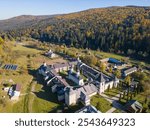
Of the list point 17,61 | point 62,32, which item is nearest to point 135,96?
point 17,61

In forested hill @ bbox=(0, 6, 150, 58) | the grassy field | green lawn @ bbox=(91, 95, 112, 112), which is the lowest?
green lawn @ bbox=(91, 95, 112, 112)

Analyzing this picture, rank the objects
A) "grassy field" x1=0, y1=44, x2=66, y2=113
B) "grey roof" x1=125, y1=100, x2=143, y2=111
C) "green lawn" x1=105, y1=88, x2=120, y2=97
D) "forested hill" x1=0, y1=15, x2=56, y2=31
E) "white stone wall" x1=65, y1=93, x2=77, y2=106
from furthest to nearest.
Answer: "forested hill" x1=0, y1=15, x2=56, y2=31 < "green lawn" x1=105, y1=88, x2=120, y2=97 < "grey roof" x1=125, y1=100, x2=143, y2=111 < "white stone wall" x1=65, y1=93, x2=77, y2=106 < "grassy field" x1=0, y1=44, x2=66, y2=113

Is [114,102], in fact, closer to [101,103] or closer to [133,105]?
[101,103]

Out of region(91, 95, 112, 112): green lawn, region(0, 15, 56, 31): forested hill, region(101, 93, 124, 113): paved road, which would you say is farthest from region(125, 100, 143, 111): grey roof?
region(0, 15, 56, 31): forested hill

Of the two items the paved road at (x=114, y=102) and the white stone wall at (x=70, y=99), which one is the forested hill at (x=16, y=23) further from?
the white stone wall at (x=70, y=99)

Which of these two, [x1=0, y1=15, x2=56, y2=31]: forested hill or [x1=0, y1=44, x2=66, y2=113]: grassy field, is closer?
[x1=0, y1=44, x2=66, y2=113]: grassy field

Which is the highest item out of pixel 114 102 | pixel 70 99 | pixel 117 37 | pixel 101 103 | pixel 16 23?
pixel 16 23

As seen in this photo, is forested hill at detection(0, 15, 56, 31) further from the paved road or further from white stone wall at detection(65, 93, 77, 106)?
white stone wall at detection(65, 93, 77, 106)

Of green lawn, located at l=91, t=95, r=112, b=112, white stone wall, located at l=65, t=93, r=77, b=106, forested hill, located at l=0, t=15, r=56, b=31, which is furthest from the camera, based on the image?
forested hill, located at l=0, t=15, r=56, b=31

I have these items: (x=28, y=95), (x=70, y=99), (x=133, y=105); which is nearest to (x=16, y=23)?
(x=28, y=95)
